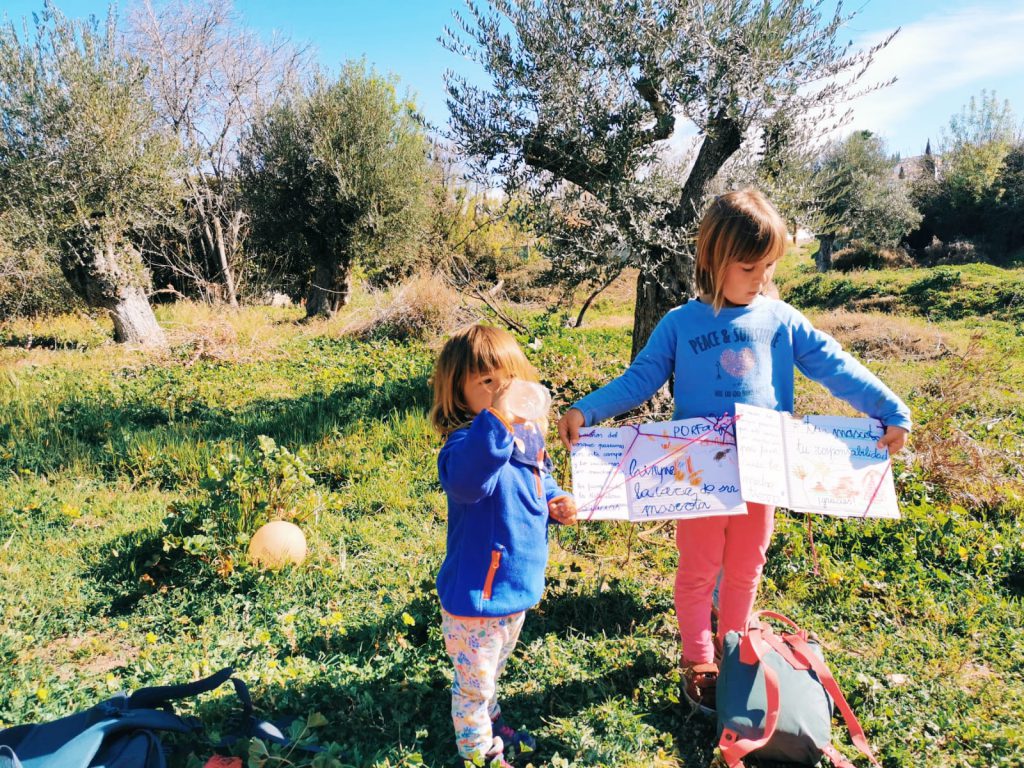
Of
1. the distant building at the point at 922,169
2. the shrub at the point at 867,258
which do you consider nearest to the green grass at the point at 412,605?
the shrub at the point at 867,258

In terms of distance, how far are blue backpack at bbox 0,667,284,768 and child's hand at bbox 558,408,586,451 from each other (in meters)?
1.56

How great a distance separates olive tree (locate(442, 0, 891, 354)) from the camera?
5.18 metres

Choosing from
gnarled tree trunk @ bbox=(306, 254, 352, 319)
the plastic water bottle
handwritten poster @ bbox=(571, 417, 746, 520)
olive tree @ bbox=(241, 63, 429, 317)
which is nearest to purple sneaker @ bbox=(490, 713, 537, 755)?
handwritten poster @ bbox=(571, 417, 746, 520)

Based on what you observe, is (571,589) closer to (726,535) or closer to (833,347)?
(726,535)

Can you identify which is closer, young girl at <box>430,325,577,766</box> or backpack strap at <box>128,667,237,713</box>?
young girl at <box>430,325,577,766</box>

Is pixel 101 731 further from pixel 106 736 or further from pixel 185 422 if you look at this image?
pixel 185 422

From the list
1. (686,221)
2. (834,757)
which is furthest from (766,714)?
(686,221)

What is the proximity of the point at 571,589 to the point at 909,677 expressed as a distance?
170 centimetres

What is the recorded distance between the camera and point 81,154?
10.5 meters

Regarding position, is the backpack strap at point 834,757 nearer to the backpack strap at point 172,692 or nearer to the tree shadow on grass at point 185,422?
the backpack strap at point 172,692

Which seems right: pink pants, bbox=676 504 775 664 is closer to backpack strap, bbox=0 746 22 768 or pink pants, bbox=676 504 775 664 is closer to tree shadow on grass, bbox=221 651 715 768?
tree shadow on grass, bbox=221 651 715 768

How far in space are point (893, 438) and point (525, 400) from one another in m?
1.62

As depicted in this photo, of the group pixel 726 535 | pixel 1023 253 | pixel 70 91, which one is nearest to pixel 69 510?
pixel 726 535

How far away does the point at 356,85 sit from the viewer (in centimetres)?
1505
